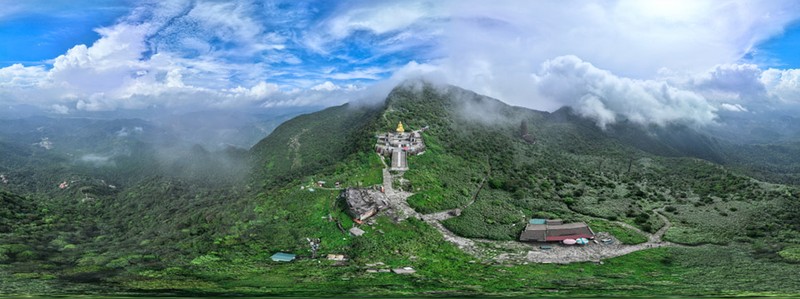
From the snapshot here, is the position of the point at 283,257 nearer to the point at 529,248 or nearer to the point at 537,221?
the point at 529,248

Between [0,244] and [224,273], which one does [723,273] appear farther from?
[0,244]

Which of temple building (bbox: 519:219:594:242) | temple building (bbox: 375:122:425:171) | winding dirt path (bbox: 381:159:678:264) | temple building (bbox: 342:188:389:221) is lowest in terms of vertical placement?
winding dirt path (bbox: 381:159:678:264)

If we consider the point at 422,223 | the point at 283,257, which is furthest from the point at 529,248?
the point at 283,257

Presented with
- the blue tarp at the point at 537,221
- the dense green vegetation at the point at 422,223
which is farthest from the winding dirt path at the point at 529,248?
the blue tarp at the point at 537,221

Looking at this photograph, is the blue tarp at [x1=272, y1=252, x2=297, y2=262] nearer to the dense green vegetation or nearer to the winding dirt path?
the dense green vegetation

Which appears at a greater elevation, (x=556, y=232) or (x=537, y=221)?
(x=537, y=221)

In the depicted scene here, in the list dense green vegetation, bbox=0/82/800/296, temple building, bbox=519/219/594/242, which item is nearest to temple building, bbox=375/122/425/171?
dense green vegetation, bbox=0/82/800/296
